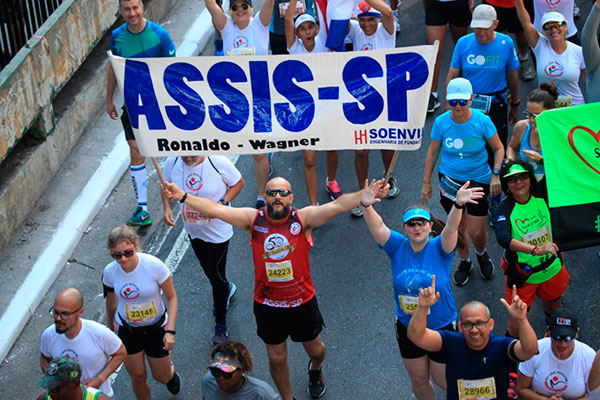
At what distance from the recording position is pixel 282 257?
6449 mm

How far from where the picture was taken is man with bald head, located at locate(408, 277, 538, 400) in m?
5.75

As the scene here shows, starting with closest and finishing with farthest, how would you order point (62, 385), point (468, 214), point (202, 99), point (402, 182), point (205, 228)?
point (62, 385) → point (202, 99) → point (205, 228) → point (468, 214) → point (402, 182)

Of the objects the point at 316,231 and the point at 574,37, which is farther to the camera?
the point at 574,37

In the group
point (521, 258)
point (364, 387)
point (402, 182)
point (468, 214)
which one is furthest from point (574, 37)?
point (364, 387)

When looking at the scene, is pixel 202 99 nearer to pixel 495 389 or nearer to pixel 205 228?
pixel 205 228

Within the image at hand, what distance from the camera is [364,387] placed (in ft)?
23.7

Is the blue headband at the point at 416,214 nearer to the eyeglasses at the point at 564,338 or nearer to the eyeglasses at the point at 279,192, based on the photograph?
the eyeglasses at the point at 279,192

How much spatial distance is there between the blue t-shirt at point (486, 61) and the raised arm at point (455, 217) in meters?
2.77

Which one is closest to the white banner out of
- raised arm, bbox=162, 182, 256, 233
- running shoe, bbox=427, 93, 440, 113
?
raised arm, bbox=162, 182, 256, 233

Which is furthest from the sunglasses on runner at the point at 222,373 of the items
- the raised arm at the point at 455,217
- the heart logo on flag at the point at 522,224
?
the heart logo on flag at the point at 522,224

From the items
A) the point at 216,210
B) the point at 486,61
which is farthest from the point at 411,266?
the point at 486,61

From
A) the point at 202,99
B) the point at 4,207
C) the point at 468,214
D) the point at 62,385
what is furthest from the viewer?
the point at 4,207

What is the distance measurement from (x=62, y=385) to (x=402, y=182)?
5166mm

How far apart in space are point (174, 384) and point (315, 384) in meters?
1.20
